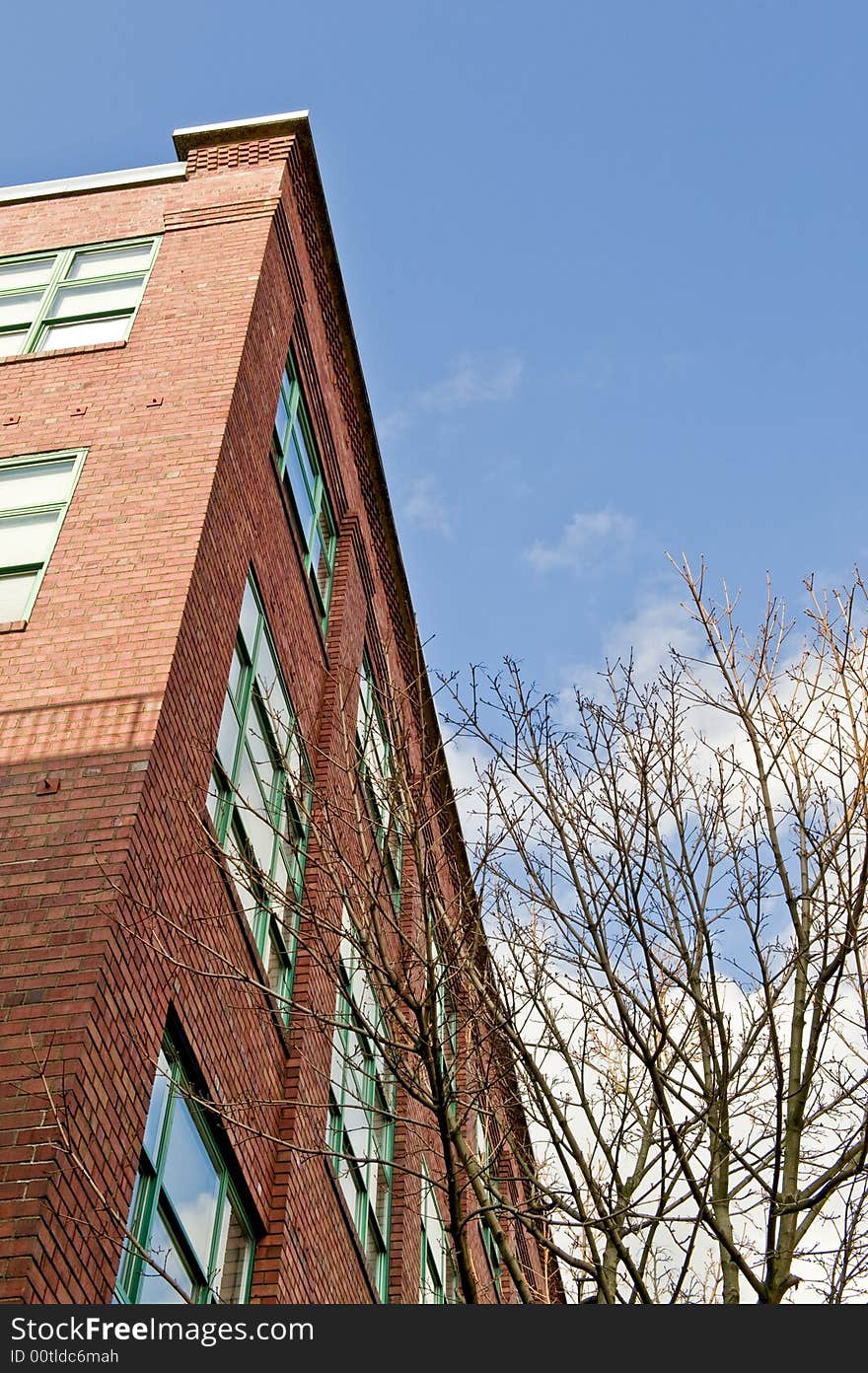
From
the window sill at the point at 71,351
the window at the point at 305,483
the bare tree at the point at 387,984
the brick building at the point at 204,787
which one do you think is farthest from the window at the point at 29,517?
the window at the point at 305,483

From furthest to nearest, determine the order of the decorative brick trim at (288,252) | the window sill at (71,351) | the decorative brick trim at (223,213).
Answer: the decorative brick trim at (288,252) → the decorative brick trim at (223,213) → the window sill at (71,351)

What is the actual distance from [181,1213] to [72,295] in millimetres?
10306

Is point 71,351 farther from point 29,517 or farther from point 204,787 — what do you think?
point 204,787

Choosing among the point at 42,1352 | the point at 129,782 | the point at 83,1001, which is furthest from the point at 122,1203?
the point at 129,782

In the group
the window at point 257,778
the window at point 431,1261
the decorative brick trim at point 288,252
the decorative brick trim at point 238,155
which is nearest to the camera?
the window at point 257,778

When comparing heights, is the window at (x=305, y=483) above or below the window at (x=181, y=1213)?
above

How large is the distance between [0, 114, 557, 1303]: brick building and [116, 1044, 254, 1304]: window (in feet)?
0.11

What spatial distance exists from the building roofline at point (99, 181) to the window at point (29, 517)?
5526mm

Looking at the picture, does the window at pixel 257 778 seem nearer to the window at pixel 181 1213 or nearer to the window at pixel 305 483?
the window at pixel 181 1213

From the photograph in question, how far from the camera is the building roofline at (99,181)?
17188 millimetres

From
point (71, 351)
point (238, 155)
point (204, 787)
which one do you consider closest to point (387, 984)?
point (204, 787)

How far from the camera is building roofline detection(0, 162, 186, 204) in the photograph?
56.4ft

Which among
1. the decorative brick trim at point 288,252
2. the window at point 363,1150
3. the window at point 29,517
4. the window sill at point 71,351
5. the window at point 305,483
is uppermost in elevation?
the decorative brick trim at point 288,252

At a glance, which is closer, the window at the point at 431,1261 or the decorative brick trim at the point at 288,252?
the decorative brick trim at the point at 288,252
